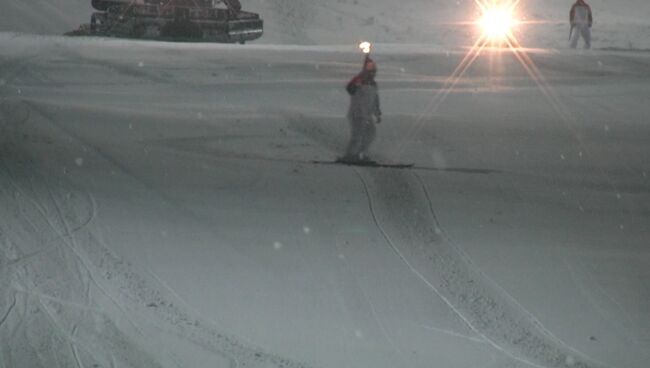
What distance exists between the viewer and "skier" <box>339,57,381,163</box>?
547 inches

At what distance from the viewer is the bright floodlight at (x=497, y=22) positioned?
3906 centimetres

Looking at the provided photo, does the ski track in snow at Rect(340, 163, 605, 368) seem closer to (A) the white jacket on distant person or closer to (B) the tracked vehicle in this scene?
(A) the white jacket on distant person

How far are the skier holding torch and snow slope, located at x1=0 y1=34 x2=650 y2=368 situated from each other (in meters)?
0.52

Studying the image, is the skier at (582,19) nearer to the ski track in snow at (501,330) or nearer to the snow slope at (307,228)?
the snow slope at (307,228)

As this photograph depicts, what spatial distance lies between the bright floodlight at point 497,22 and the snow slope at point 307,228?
56.5 feet

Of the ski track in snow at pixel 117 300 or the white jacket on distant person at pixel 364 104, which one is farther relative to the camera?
the white jacket on distant person at pixel 364 104

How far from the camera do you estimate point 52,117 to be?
56.4 feet

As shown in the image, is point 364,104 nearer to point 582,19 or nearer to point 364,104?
point 364,104

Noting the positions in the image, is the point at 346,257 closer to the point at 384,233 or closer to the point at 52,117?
the point at 384,233

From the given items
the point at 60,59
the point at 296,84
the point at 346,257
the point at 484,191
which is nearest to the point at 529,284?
the point at 346,257

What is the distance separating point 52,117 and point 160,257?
683cm

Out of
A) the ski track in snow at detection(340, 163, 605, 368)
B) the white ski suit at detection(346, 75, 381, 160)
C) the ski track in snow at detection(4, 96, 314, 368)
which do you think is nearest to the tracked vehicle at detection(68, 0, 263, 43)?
the white ski suit at detection(346, 75, 381, 160)

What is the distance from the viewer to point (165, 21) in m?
30.3

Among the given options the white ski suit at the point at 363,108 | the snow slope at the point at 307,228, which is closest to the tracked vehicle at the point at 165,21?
the snow slope at the point at 307,228
